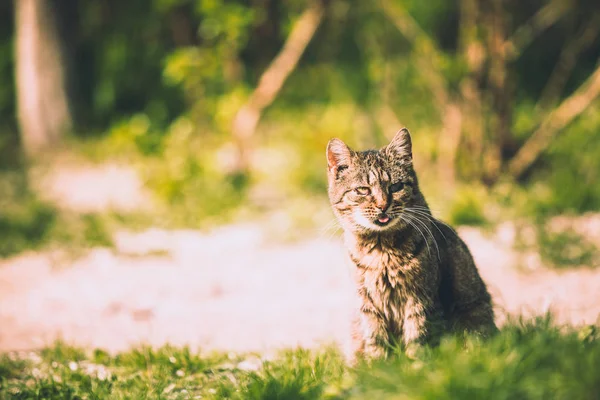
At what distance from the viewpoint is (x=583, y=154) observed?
20.1 feet

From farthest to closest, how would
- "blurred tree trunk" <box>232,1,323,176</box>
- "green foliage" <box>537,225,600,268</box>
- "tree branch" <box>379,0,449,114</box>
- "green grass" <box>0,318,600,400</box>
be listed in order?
"blurred tree trunk" <box>232,1,323,176</box> → "tree branch" <box>379,0,449,114</box> → "green foliage" <box>537,225,600,268</box> → "green grass" <box>0,318,600,400</box>

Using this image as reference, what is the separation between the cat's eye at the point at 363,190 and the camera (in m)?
2.68

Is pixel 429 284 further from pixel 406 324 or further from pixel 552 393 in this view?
pixel 552 393

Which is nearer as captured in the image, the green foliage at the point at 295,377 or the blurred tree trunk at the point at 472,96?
the green foliage at the point at 295,377

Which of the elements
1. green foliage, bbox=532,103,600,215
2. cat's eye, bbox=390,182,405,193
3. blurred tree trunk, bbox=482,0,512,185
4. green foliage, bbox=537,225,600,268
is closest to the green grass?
cat's eye, bbox=390,182,405,193

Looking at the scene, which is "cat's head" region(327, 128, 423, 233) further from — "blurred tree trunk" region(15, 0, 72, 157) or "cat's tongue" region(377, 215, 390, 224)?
"blurred tree trunk" region(15, 0, 72, 157)

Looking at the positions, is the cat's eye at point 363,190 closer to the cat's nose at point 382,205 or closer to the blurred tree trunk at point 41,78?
the cat's nose at point 382,205

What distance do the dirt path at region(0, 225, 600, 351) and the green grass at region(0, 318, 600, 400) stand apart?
0.34 metres

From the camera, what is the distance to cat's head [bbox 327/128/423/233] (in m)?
2.60

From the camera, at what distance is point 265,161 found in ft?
24.7

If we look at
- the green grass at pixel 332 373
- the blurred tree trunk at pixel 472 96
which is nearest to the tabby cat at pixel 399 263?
the green grass at pixel 332 373

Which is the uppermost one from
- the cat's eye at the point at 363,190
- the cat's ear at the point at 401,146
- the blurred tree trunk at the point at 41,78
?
the blurred tree trunk at the point at 41,78

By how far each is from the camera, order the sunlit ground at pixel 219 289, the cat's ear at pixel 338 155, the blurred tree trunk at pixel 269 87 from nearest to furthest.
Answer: the cat's ear at pixel 338 155
the sunlit ground at pixel 219 289
the blurred tree trunk at pixel 269 87

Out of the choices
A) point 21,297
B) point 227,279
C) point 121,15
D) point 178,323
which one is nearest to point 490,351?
point 178,323
